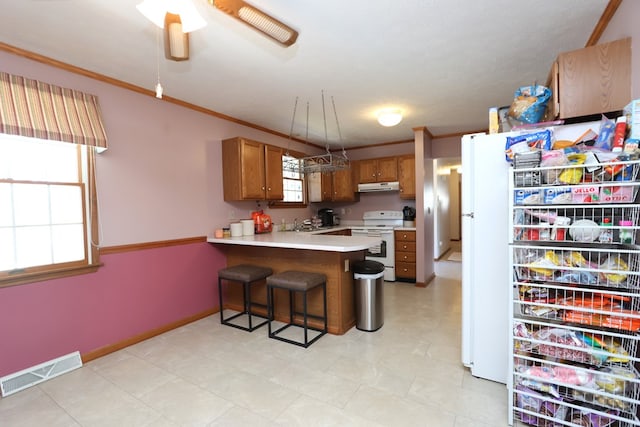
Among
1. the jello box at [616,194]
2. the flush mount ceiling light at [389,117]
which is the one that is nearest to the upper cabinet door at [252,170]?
the flush mount ceiling light at [389,117]

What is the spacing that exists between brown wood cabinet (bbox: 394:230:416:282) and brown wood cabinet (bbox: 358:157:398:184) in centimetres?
106

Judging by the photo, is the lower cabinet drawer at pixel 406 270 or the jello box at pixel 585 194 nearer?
the jello box at pixel 585 194

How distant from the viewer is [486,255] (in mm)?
2051

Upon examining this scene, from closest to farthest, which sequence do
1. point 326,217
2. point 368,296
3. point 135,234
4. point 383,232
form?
1. point 135,234
2. point 368,296
3. point 383,232
4. point 326,217

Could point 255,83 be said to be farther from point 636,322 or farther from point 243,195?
point 636,322

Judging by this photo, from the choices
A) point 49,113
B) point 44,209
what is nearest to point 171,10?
point 49,113

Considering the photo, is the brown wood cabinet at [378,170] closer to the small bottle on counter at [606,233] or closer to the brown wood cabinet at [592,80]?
the brown wood cabinet at [592,80]

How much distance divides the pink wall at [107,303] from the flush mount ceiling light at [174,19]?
212 cm

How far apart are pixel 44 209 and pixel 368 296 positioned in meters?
3.00

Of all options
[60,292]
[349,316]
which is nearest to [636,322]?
[349,316]

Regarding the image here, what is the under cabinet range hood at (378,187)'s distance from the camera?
5.12 m

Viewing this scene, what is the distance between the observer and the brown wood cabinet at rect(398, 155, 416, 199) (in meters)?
4.98

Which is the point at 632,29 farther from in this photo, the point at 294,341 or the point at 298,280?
the point at 294,341

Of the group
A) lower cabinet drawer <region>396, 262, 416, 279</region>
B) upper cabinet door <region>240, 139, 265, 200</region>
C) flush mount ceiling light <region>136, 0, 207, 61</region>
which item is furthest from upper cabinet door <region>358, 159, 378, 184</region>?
flush mount ceiling light <region>136, 0, 207, 61</region>
